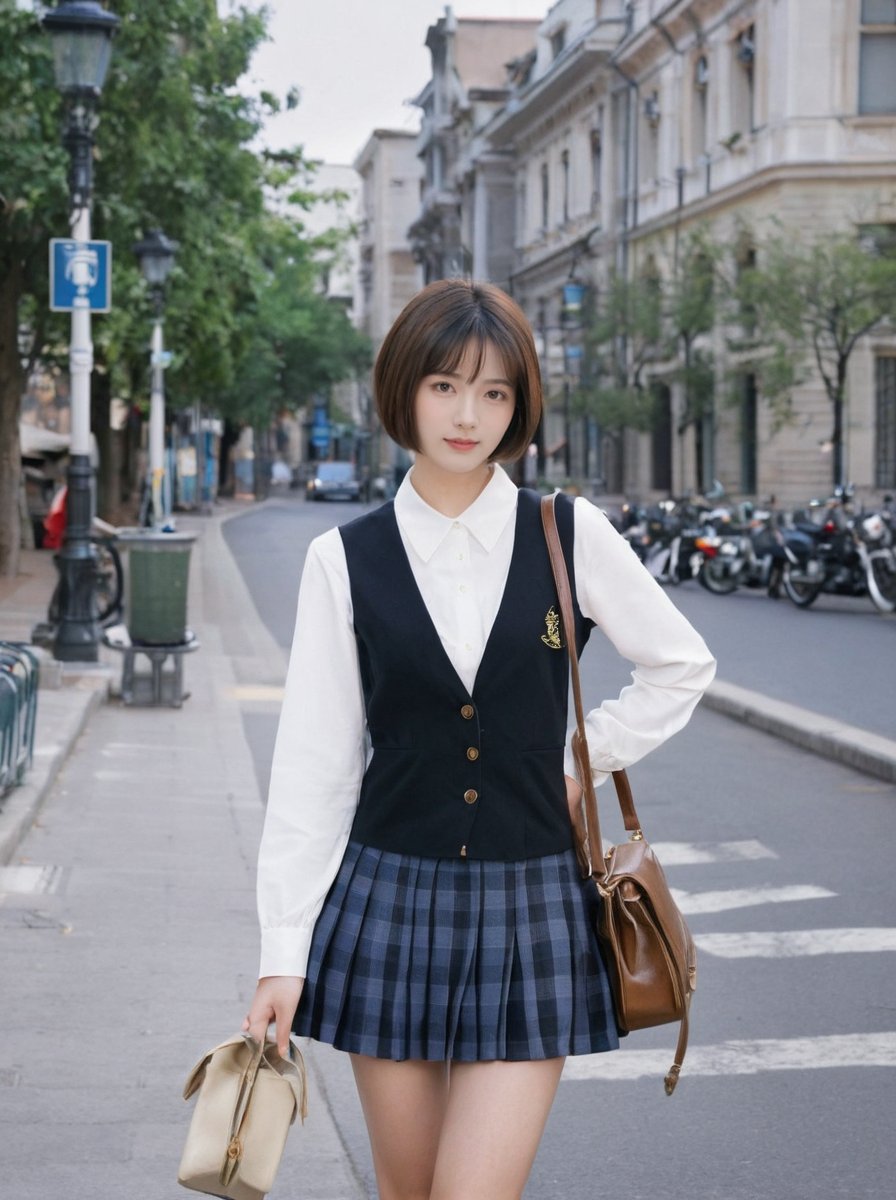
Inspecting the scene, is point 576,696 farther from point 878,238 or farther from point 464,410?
point 878,238

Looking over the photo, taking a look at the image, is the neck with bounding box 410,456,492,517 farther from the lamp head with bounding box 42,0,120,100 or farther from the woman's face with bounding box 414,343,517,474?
the lamp head with bounding box 42,0,120,100

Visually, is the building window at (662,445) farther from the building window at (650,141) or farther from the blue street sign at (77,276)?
the blue street sign at (77,276)

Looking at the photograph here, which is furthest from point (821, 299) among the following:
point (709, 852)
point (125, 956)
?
point (125, 956)

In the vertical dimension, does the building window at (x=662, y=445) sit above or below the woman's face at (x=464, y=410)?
above

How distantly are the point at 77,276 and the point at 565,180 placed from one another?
46898mm

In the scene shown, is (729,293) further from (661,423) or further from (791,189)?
(661,423)

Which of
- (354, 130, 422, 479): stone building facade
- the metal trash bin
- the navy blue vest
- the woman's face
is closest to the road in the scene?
the metal trash bin

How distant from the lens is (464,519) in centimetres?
290

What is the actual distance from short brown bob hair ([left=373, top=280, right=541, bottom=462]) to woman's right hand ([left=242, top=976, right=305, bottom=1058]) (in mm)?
804

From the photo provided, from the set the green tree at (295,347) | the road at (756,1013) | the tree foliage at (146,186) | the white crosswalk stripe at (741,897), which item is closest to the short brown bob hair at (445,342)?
the road at (756,1013)

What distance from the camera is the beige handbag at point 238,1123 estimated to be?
2.64 meters

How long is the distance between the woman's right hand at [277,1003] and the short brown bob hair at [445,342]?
80 cm

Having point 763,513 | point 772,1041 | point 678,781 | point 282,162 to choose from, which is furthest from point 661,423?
point 772,1041

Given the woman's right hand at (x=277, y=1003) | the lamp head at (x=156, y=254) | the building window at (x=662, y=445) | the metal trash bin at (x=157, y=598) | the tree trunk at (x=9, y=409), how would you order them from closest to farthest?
the woman's right hand at (x=277, y=1003) → the metal trash bin at (x=157, y=598) → the tree trunk at (x=9, y=409) → the lamp head at (x=156, y=254) → the building window at (x=662, y=445)
